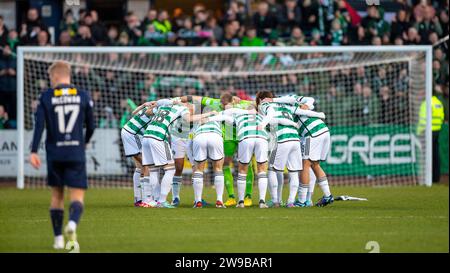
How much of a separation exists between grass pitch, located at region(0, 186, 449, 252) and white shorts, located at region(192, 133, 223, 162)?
85 centimetres

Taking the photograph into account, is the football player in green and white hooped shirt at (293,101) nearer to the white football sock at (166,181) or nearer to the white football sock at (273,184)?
the white football sock at (273,184)

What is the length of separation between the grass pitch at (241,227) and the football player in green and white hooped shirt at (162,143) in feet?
1.79

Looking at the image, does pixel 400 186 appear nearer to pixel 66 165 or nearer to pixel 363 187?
pixel 363 187

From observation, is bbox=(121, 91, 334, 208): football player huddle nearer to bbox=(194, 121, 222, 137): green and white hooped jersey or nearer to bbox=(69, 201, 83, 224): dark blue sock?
bbox=(194, 121, 222, 137): green and white hooped jersey

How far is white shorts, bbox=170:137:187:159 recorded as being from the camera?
58.5ft

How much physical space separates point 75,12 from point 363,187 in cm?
1036

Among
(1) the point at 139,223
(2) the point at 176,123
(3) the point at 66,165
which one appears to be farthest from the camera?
(2) the point at 176,123

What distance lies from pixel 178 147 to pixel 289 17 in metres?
9.65

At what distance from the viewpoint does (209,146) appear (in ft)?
54.0

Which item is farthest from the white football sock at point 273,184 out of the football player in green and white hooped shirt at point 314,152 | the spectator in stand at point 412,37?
the spectator in stand at point 412,37

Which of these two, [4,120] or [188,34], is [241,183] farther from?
[188,34]

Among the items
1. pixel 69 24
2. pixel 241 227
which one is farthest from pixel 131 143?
pixel 69 24

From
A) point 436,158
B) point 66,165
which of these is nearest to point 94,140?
point 436,158

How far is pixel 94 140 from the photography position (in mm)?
23812
